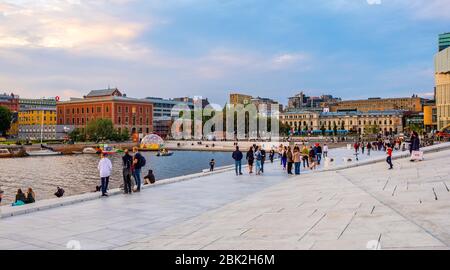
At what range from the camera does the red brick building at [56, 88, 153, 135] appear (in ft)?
411

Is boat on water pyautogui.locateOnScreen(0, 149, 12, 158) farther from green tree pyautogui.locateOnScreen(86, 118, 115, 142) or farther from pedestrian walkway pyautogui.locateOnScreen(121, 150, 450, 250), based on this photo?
pedestrian walkway pyautogui.locateOnScreen(121, 150, 450, 250)

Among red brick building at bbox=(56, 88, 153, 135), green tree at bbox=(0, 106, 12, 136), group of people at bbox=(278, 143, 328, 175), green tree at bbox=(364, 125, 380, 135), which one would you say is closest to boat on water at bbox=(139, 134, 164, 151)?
red brick building at bbox=(56, 88, 153, 135)

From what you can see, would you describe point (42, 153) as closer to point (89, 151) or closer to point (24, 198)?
point (89, 151)

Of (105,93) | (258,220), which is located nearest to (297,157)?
(258,220)

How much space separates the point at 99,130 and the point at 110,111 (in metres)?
16.2

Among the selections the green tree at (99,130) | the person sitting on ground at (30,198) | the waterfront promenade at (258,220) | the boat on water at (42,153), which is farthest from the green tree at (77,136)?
the waterfront promenade at (258,220)

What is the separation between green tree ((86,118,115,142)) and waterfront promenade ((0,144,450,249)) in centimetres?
9711

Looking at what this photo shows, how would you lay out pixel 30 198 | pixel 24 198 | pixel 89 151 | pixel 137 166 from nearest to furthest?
pixel 30 198, pixel 137 166, pixel 24 198, pixel 89 151

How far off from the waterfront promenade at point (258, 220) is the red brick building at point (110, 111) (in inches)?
4453

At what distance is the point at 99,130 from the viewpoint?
10906 cm

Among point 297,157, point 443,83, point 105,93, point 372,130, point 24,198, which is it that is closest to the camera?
point 24,198

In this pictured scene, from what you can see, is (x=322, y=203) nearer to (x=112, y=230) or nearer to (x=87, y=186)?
(x=112, y=230)

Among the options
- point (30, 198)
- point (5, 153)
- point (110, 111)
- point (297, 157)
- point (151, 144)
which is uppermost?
point (110, 111)
